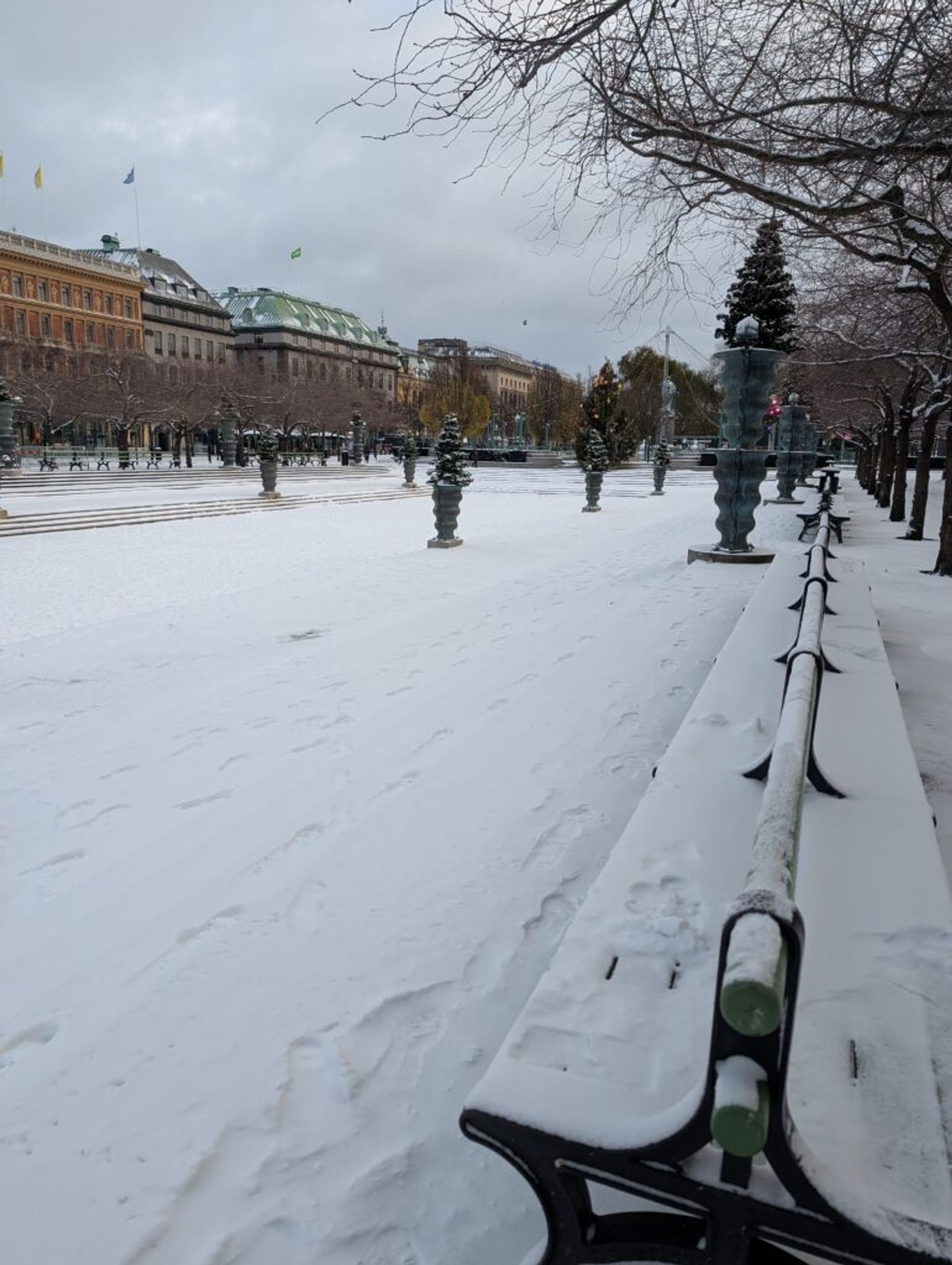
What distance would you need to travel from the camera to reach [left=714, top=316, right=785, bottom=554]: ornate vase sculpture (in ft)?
36.1

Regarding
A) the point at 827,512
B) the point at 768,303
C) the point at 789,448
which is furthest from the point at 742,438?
the point at 768,303

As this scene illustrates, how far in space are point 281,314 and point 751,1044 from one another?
108696mm

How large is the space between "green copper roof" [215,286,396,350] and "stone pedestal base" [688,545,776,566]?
96.9 metres

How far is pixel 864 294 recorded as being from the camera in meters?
12.8

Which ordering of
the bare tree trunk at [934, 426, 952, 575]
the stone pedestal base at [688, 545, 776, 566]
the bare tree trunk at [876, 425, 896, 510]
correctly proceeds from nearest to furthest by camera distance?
the bare tree trunk at [934, 426, 952, 575] → the stone pedestal base at [688, 545, 776, 566] → the bare tree trunk at [876, 425, 896, 510]

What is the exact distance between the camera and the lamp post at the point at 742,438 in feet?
36.2

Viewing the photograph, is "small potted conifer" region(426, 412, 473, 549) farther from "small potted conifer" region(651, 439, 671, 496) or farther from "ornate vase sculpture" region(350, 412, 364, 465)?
"ornate vase sculpture" region(350, 412, 364, 465)

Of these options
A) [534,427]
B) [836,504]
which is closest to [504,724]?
[836,504]

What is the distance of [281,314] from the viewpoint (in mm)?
100562

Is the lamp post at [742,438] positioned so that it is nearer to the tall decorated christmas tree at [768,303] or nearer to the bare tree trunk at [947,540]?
the bare tree trunk at [947,540]

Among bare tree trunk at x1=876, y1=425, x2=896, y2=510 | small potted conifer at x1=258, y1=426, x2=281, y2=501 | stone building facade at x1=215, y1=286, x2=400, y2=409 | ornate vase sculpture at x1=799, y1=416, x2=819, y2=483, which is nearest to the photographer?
bare tree trunk at x1=876, y1=425, x2=896, y2=510

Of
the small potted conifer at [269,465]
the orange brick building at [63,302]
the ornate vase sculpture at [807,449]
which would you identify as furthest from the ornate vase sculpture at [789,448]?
the orange brick building at [63,302]

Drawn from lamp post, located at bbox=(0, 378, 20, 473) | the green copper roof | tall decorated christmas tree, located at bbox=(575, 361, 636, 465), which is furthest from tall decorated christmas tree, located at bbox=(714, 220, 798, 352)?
the green copper roof

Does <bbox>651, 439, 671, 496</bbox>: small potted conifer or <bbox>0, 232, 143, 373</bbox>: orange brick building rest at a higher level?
<bbox>0, 232, 143, 373</bbox>: orange brick building
